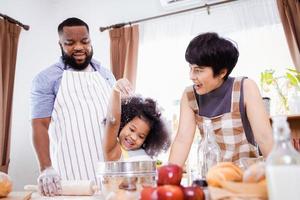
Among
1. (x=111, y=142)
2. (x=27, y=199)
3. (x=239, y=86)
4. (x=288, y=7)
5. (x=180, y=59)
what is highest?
(x=288, y=7)

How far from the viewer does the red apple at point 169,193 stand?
535 millimetres

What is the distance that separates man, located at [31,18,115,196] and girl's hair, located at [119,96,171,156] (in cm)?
17

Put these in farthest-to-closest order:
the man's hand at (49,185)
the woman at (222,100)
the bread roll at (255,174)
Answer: the woman at (222,100), the man's hand at (49,185), the bread roll at (255,174)

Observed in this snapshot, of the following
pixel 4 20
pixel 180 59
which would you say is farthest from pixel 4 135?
pixel 180 59

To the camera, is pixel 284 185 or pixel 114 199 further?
pixel 114 199

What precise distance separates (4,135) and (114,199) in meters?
2.22

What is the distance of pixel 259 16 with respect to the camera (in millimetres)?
2646

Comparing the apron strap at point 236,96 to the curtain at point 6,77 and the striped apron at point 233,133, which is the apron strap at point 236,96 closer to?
the striped apron at point 233,133

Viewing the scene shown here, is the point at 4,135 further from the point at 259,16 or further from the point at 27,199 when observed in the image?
the point at 259,16

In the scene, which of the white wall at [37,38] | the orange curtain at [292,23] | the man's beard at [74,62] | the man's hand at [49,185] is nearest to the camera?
the man's hand at [49,185]

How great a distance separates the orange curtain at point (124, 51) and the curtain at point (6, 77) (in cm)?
83

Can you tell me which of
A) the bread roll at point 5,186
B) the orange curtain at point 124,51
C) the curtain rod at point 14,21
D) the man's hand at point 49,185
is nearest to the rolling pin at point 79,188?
the man's hand at point 49,185

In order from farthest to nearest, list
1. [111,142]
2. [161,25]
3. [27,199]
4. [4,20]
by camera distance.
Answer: [161,25], [4,20], [111,142], [27,199]

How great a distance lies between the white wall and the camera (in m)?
2.88
